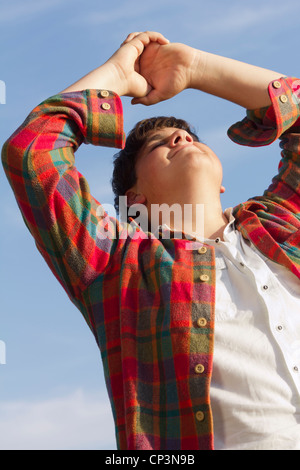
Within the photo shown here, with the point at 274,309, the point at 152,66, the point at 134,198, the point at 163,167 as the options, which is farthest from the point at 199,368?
the point at 152,66

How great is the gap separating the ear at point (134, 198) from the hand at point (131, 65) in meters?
0.50

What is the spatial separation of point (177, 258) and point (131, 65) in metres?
1.11

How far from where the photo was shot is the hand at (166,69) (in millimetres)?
3814

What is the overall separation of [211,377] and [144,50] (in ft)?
6.18

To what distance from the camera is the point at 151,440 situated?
111 inches

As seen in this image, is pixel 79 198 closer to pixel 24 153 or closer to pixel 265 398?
pixel 24 153

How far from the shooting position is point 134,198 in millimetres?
3799

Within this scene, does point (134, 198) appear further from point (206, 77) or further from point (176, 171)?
point (206, 77)

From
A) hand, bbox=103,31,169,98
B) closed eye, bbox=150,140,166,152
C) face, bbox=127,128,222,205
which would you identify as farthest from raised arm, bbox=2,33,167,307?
closed eye, bbox=150,140,166,152

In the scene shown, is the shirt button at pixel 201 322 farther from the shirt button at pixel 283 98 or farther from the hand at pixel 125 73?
the shirt button at pixel 283 98

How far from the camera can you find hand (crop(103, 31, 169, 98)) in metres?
3.63

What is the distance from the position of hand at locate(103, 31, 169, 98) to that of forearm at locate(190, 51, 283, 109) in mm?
243

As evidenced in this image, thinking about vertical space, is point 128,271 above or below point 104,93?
below
